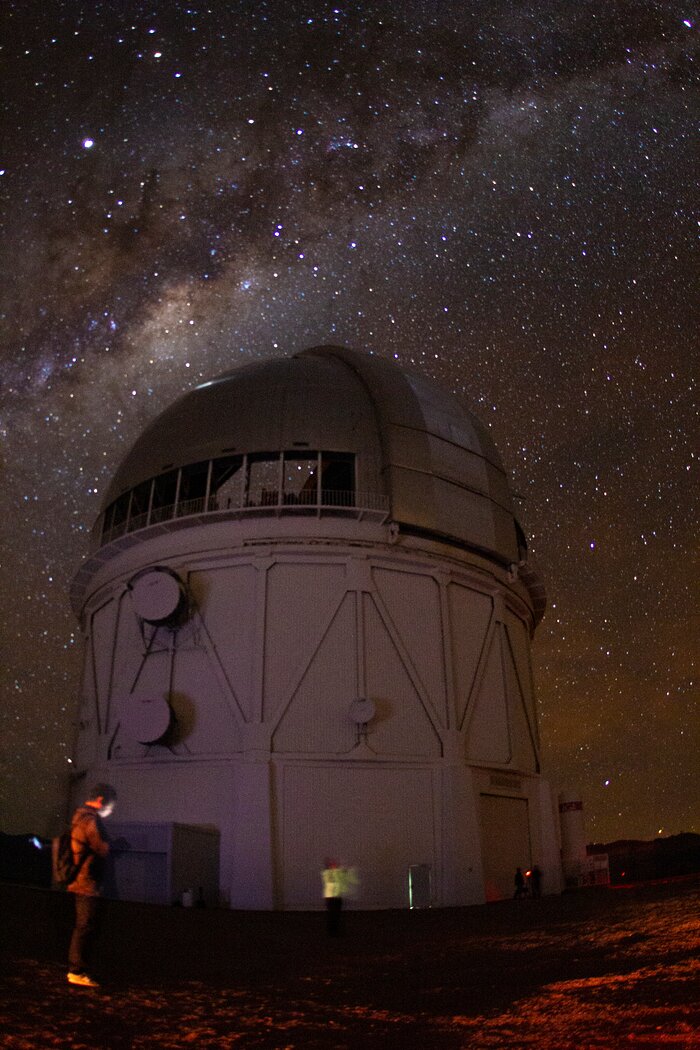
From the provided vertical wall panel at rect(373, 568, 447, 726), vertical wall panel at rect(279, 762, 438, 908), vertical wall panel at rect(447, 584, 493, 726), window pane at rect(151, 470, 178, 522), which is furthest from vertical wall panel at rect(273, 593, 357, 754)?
window pane at rect(151, 470, 178, 522)

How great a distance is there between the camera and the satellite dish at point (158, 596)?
22828mm

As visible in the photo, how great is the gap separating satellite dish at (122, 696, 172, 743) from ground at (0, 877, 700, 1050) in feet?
25.2

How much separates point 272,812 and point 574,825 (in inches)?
492

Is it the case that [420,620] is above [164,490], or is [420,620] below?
below

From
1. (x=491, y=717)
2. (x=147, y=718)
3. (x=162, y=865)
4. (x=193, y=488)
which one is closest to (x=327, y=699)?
(x=147, y=718)

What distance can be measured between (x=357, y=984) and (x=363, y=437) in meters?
18.0

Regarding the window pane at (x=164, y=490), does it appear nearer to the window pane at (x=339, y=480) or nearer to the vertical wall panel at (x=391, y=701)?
the window pane at (x=339, y=480)

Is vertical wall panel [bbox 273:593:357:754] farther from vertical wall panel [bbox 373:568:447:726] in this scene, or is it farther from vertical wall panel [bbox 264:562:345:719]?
vertical wall panel [bbox 373:568:447:726]

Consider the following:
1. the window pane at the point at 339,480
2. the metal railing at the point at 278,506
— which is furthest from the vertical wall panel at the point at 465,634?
the window pane at the point at 339,480

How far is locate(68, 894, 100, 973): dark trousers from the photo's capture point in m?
7.34

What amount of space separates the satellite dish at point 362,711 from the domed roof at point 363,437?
215 inches

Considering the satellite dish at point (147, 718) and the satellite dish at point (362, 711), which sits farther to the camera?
the satellite dish at point (147, 718)

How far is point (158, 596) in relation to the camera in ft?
75.5

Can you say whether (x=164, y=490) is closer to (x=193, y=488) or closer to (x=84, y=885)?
(x=193, y=488)
